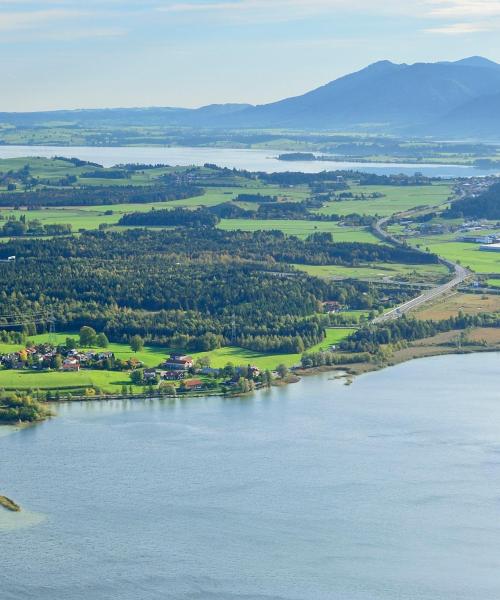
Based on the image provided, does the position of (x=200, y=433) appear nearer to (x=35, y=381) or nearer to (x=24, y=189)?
(x=35, y=381)

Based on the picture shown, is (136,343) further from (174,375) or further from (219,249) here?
(219,249)

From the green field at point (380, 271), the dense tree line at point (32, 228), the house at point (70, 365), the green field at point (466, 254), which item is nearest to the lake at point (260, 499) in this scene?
the house at point (70, 365)

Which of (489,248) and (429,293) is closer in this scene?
(429,293)

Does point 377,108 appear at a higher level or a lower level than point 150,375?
higher

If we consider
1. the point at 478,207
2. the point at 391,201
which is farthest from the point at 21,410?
the point at 391,201

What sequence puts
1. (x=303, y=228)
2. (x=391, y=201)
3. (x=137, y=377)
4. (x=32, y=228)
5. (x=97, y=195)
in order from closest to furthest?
1. (x=137, y=377)
2. (x=32, y=228)
3. (x=303, y=228)
4. (x=391, y=201)
5. (x=97, y=195)

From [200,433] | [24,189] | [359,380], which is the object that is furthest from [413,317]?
[24,189]
